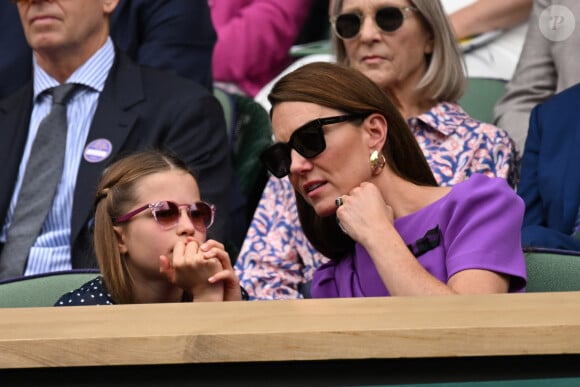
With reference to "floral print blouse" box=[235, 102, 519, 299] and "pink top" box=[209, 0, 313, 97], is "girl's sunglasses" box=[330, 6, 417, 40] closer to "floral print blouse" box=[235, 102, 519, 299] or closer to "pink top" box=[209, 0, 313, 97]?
"floral print blouse" box=[235, 102, 519, 299]

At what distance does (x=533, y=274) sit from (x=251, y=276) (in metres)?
1.02

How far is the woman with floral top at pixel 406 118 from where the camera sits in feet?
11.0

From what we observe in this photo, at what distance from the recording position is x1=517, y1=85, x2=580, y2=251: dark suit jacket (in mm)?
3234

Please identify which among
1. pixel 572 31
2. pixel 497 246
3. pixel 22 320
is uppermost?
pixel 22 320

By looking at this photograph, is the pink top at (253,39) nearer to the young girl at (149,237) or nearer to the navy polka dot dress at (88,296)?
the young girl at (149,237)

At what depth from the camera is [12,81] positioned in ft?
13.3

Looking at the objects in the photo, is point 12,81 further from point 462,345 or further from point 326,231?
point 462,345

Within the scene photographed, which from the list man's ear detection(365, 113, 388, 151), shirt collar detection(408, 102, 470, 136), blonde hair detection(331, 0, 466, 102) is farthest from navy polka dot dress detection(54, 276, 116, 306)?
blonde hair detection(331, 0, 466, 102)

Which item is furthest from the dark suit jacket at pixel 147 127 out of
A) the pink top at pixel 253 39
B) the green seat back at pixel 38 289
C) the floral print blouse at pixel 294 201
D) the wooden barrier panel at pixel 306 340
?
the wooden barrier panel at pixel 306 340

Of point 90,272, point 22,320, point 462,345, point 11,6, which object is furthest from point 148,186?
point 11,6

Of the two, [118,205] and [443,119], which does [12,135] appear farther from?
[443,119]

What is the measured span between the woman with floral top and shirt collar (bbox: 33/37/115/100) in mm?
652

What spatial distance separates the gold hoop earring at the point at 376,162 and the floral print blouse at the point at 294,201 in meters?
0.70

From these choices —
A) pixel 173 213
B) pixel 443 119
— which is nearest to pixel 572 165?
pixel 443 119
